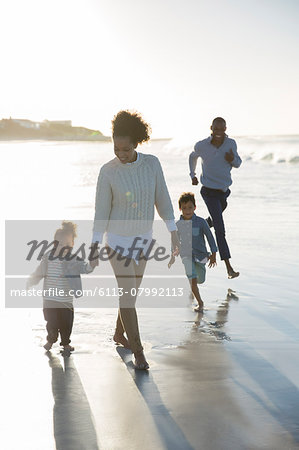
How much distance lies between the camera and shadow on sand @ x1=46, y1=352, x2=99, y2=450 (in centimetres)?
356

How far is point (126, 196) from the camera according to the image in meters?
4.79

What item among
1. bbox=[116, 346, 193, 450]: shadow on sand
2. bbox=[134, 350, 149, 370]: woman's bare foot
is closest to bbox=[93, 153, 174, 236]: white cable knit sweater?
bbox=[134, 350, 149, 370]: woman's bare foot

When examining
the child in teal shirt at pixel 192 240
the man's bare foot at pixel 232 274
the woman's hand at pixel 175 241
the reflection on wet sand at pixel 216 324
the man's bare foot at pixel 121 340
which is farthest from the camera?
the man's bare foot at pixel 232 274

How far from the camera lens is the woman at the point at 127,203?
15.6ft

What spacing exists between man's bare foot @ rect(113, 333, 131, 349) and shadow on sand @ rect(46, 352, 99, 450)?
574mm

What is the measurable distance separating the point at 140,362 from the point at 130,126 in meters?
1.70

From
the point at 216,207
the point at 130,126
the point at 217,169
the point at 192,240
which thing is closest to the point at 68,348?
the point at 130,126

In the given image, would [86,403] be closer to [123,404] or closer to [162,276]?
[123,404]

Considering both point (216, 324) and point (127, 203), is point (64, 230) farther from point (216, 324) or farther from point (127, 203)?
point (216, 324)

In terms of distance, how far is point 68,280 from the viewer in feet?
17.5

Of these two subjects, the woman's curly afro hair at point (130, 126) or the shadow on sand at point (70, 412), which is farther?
the woman's curly afro hair at point (130, 126)

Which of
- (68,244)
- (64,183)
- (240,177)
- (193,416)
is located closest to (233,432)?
(193,416)

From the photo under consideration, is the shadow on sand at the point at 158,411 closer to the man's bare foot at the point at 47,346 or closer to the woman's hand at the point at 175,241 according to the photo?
the man's bare foot at the point at 47,346

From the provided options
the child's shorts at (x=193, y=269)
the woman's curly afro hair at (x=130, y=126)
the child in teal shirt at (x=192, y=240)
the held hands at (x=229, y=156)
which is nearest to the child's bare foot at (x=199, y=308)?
the child in teal shirt at (x=192, y=240)
